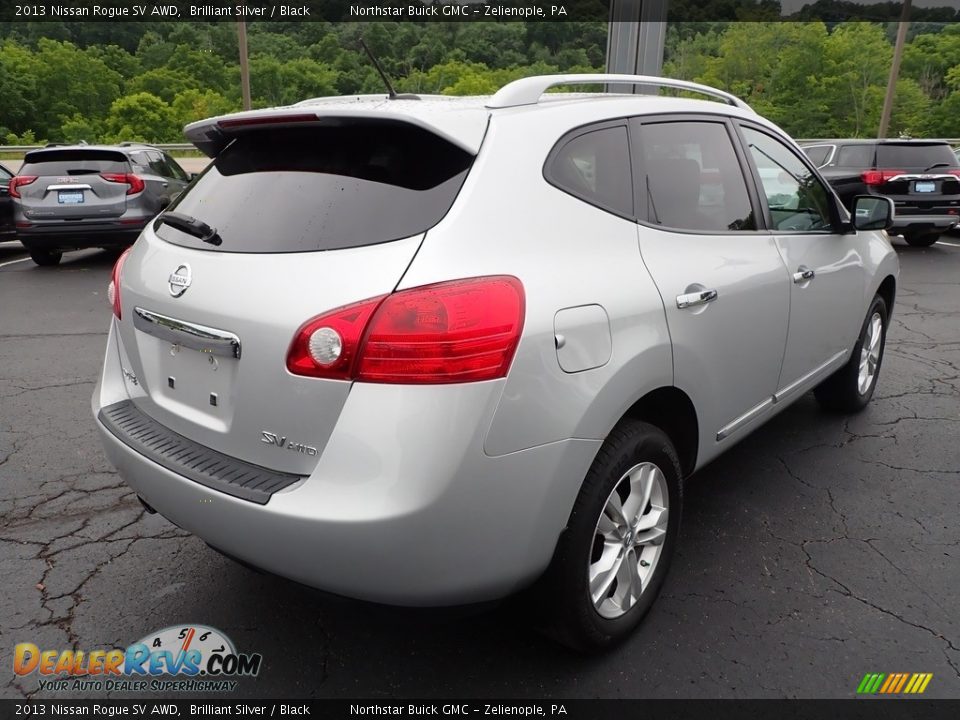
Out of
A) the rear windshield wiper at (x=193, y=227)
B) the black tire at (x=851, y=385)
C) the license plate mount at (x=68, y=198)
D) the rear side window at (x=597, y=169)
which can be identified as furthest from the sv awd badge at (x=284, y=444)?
the license plate mount at (x=68, y=198)

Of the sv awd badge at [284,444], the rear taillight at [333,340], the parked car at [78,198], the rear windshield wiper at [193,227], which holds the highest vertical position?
the rear windshield wiper at [193,227]

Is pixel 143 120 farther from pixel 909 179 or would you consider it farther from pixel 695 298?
pixel 695 298

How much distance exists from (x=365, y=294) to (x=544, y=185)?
2.09 feet

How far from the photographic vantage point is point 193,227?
2236mm

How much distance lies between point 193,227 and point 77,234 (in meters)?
8.60

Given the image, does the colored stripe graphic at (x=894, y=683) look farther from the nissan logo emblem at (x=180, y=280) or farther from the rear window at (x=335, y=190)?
the nissan logo emblem at (x=180, y=280)

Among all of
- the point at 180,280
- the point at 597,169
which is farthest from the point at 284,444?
the point at 597,169

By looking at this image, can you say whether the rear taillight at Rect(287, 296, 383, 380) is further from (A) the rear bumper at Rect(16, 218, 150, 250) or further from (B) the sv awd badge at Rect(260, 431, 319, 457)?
(A) the rear bumper at Rect(16, 218, 150, 250)

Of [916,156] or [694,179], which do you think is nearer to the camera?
[694,179]

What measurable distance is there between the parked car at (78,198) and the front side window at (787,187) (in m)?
8.29

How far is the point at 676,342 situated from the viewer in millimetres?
2291

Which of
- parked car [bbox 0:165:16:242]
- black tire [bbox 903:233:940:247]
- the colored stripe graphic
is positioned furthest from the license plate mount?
black tire [bbox 903:233:940:247]

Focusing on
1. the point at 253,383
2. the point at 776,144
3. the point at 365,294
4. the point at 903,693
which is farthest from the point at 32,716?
the point at 776,144

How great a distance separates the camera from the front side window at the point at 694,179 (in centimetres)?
251
